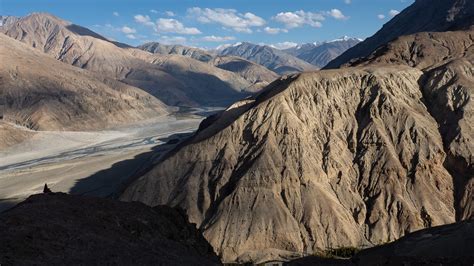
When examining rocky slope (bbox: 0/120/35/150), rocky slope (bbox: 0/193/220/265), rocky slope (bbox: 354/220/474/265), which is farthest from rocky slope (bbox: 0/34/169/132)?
rocky slope (bbox: 354/220/474/265)

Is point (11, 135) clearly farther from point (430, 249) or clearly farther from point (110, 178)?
point (430, 249)

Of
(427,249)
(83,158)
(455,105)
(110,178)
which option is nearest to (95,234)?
(427,249)

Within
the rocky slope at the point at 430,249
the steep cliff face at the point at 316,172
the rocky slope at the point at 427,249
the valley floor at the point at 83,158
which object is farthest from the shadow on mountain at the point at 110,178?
the rocky slope at the point at 430,249

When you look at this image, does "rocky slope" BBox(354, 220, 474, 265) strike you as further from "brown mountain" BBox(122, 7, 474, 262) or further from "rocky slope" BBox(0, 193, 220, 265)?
"brown mountain" BBox(122, 7, 474, 262)

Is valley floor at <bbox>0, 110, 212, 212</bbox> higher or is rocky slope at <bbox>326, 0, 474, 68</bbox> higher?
rocky slope at <bbox>326, 0, 474, 68</bbox>

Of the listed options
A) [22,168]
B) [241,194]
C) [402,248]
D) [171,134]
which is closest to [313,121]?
[241,194]

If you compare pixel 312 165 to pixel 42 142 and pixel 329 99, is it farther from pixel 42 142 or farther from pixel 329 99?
pixel 42 142

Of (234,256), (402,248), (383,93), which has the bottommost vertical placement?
(234,256)
